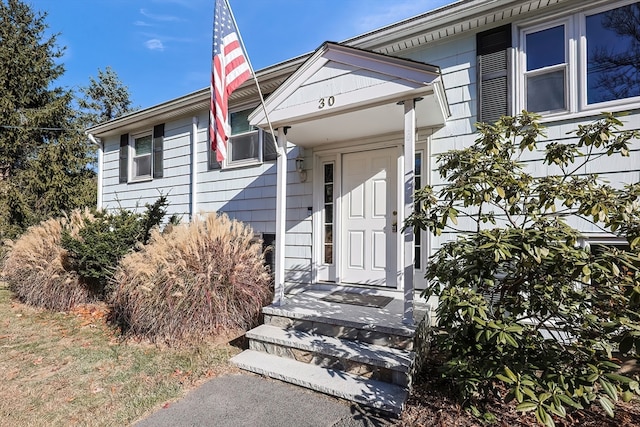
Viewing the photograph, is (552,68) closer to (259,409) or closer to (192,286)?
(259,409)

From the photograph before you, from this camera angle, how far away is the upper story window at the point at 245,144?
600cm

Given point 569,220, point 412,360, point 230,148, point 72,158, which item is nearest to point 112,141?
point 230,148

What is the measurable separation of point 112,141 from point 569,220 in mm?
10147

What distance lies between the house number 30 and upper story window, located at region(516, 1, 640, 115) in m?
2.26

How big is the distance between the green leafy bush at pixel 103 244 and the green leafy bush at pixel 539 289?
4.52 metres

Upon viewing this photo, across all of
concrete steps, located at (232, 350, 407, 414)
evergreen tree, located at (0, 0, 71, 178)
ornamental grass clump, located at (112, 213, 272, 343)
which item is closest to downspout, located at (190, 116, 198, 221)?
ornamental grass clump, located at (112, 213, 272, 343)

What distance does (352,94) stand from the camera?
11.6 feet

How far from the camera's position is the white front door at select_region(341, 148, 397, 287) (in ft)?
15.5

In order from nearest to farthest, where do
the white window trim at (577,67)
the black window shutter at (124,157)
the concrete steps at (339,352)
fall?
the concrete steps at (339,352) < the white window trim at (577,67) < the black window shutter at (124,157)

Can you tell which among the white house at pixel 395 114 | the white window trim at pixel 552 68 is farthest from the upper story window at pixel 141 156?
the white window trim at pixel 552 68

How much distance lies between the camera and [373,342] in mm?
3188

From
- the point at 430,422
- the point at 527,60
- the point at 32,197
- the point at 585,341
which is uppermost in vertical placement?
the point at 527,60

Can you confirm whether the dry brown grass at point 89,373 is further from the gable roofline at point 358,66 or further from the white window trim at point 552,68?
the white window trim at point 552,68

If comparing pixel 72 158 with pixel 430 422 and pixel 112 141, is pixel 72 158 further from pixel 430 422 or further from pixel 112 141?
pixel 430 422
